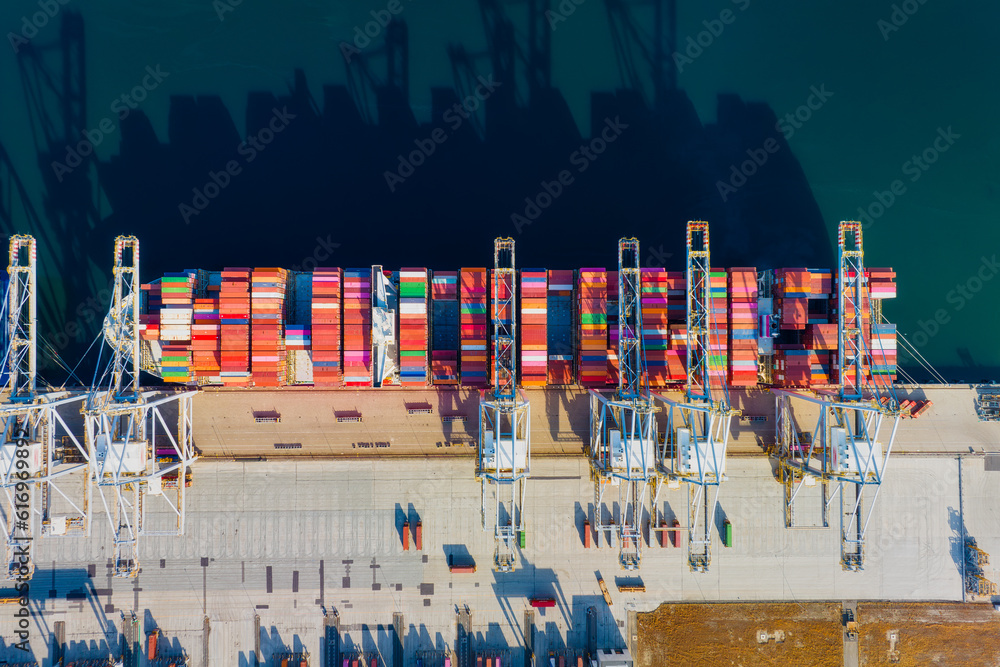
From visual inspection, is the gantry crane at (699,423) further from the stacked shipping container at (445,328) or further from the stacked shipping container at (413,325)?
the stacked shipping container at (413,325)

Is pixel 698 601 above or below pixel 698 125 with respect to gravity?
below

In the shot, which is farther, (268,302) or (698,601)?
(698,601)

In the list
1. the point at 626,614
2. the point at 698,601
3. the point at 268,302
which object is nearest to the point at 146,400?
the point at 268,302

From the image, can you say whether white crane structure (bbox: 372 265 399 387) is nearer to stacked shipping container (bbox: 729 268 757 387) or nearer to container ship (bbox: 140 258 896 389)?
container ship (bbox: 140 258 896 389)

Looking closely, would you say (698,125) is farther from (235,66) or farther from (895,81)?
(235,66)

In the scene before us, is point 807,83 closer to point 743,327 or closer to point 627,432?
point 743,327

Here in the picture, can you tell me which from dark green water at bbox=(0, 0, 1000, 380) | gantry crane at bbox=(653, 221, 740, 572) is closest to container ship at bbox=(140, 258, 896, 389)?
gantry crane at bbox=(653, 221, 740, 572)
